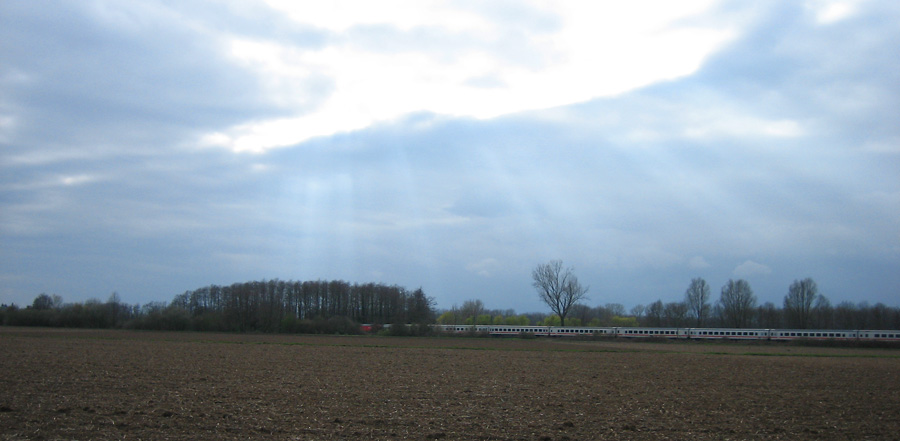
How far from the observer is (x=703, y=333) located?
87375mm

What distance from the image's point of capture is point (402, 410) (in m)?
17.5

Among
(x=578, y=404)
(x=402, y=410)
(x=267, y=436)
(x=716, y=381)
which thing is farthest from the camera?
(x=716, y=381)

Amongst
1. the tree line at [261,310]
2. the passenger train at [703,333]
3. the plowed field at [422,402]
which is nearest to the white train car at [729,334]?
the passenger train at [703,333]

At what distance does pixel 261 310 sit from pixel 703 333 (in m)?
79.1

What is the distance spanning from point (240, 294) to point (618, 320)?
356 feet

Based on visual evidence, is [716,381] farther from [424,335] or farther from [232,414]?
[424,335]

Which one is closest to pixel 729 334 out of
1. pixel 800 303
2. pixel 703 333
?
pixel 703 333

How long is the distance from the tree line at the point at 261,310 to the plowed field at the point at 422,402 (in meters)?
71.9

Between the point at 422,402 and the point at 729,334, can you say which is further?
the point at 729,334

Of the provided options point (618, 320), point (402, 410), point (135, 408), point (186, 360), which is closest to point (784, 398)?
point (402, 410)

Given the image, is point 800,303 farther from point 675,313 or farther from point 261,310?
point 261,310

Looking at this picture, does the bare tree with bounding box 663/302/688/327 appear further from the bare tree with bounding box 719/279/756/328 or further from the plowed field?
the plowed field

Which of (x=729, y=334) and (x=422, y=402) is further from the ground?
(x=422, y=402)

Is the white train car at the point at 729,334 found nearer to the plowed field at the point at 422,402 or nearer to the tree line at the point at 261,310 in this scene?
the tree line at the point at 261,310
